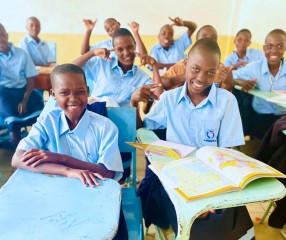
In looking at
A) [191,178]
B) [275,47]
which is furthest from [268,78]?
[191,178]

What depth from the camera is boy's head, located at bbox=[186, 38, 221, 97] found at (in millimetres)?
1424

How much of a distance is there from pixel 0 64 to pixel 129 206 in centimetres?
204

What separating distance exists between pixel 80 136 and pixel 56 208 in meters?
0.46

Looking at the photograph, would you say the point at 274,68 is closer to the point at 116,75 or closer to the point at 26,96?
the point at 116,75

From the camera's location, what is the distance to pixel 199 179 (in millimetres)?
949

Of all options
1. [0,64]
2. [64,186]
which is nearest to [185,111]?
[64,186]

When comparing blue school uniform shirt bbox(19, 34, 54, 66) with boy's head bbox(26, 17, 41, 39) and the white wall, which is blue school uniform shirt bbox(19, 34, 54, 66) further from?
the white wall

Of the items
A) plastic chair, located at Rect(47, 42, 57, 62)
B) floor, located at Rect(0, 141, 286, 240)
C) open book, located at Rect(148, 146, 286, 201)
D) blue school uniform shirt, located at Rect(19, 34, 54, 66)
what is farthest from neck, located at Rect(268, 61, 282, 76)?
blue school uniform shirt, located at Rect(19, 34, 54, 66)

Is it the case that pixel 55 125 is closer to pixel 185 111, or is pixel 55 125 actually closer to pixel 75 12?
pixel 185 111

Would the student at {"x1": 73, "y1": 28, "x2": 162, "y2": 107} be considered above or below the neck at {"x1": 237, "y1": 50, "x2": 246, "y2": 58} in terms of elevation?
below

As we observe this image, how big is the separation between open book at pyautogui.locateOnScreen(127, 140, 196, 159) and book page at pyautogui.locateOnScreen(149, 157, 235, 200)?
8 cm

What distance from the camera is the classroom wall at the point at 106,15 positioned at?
16.8ft

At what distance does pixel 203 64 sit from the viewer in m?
1.43

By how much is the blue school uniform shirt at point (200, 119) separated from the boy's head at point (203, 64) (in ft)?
0.19
